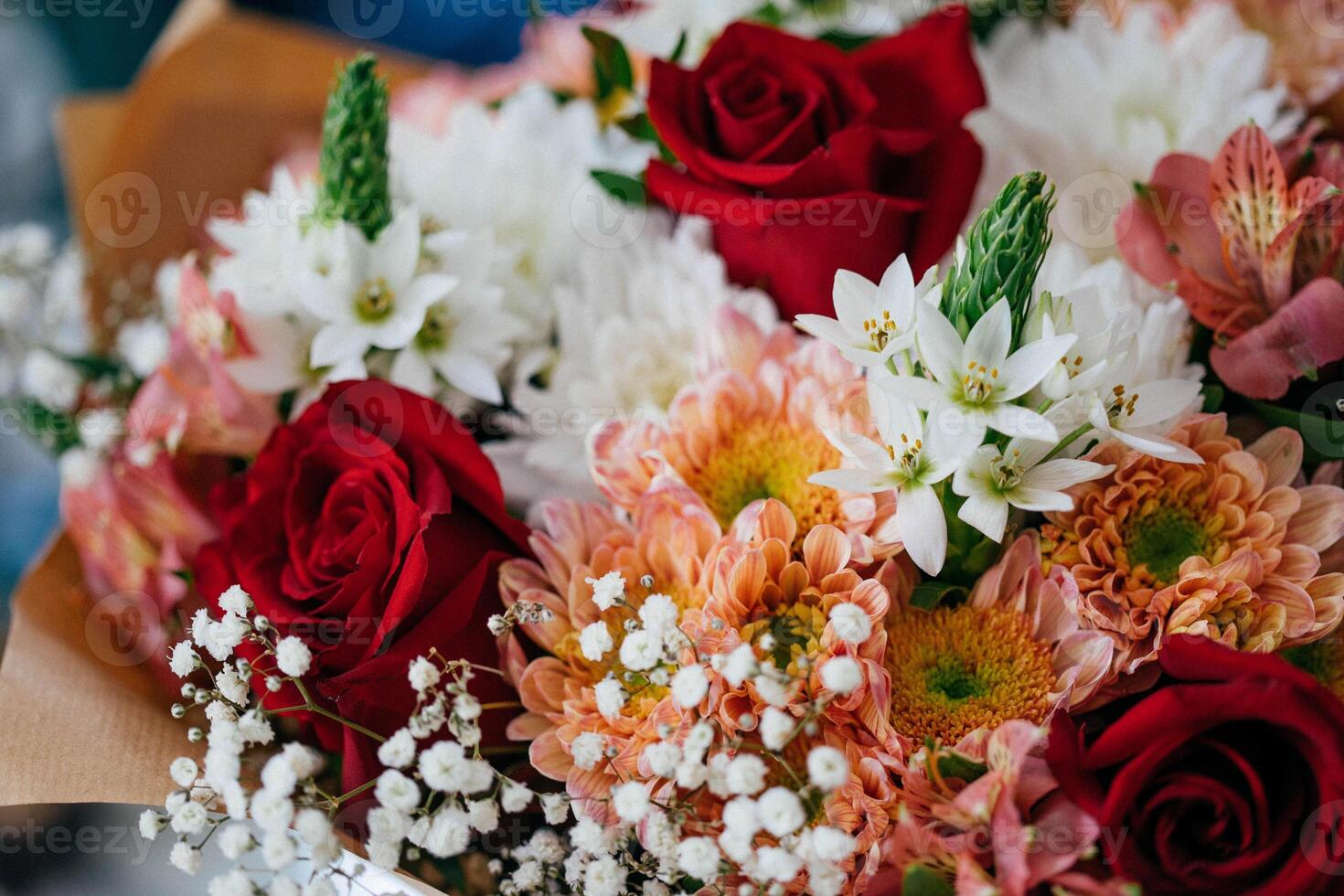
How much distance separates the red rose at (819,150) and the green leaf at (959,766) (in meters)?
0.26

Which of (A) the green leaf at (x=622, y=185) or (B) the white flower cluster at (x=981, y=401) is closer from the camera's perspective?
(B) the white flower cluster at (x=981, y=401)

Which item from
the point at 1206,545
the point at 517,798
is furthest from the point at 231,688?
the point at 1206,545

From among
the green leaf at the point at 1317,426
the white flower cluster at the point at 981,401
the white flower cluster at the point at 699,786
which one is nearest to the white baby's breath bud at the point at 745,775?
the white flower cluster at the point at 699,786

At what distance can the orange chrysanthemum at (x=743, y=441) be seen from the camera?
1.73 ft

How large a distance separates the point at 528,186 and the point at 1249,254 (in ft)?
1.48

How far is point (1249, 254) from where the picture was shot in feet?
1.81

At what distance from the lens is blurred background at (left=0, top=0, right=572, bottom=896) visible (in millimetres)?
655

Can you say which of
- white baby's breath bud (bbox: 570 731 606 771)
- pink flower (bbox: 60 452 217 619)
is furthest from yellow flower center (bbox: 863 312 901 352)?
pink flower (bbox: 60 452 217 619)

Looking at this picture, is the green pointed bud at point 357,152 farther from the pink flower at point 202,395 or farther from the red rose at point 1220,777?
the red rose at point 1220,777

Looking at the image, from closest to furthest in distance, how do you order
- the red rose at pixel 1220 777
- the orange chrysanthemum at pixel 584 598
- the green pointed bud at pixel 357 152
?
the red rose at pixel 1220 777 → the orange chrysanthemum at pixel 584 598 → the green pointed bud at pixel 357 152

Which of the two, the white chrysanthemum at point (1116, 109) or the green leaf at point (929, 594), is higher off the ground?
the white chrysanthemum at point (1116, 109)

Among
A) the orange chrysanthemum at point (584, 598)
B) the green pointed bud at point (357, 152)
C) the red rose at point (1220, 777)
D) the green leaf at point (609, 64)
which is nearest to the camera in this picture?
the red rose at point (1220, 777)

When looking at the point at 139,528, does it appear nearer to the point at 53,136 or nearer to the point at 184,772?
the point at 184,772

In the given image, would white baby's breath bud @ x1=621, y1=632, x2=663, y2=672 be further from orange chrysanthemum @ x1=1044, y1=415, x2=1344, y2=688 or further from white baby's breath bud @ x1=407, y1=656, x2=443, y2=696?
orange chrysanthemum @ x1=1044, y1=415, x2=1344, y2=688
